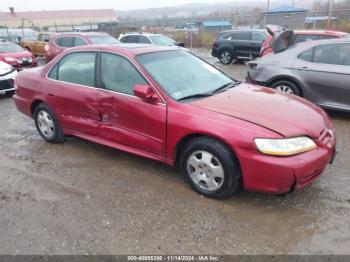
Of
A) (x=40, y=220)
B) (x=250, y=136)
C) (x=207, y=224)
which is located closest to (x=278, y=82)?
(x=250, y=136)

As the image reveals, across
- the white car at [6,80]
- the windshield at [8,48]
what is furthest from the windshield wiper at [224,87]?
the windshield at [8,48]

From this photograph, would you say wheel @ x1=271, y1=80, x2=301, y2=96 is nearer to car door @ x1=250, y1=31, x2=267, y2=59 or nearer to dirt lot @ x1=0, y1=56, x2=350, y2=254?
→ dirt lot @ x1=0, y1=56, x2=350, y2=254

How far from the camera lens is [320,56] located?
6.36 metres

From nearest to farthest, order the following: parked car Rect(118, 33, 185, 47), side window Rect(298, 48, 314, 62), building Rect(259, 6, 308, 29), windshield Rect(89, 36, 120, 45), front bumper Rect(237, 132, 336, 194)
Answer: front bumper Rect(237, 132, 336, 194)
side window Rect(298, 48, 314, 62)
windshield Rect(89, 36, 120, 45)
parked car Rect(118, 33, 185, 47)
building Rect(259, 6, 308, 29)

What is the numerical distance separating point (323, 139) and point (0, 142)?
4.98 metres

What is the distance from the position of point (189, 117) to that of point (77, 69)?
2.07m

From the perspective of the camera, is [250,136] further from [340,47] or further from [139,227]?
[340,47]

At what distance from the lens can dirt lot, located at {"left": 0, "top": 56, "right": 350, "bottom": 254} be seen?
3043 millimetres

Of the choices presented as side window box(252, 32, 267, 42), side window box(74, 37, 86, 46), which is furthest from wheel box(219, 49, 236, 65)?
side window box(74, 37, 86, 46)

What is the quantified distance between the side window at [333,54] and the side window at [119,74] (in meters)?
3.88

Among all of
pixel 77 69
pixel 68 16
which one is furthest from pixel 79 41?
pixel 68 16

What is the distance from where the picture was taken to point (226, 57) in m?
15.5

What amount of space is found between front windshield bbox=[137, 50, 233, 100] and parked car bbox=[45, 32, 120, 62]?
898 centimetres

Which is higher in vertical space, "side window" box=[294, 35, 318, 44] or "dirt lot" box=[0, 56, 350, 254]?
"side window" box=[294, 35, 318, 44]
